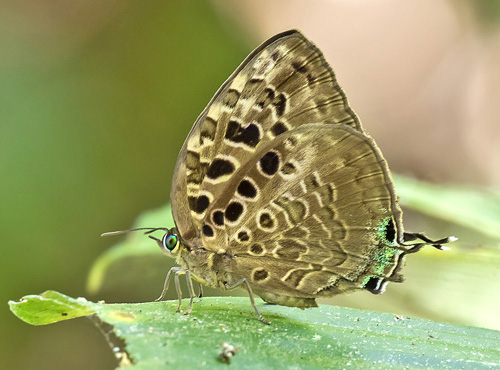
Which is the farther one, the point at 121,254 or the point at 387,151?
the point at 387,151

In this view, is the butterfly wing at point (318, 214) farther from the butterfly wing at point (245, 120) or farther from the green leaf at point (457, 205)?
the green leaf at point (457, 205)

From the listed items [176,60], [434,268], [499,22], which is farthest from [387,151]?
[434,268]

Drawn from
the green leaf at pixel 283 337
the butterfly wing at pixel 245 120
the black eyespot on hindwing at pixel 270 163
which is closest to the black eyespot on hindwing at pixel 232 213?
the butterfly wing at pixel 245 120

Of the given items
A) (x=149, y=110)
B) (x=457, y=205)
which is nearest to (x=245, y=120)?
(x=457, y=205)

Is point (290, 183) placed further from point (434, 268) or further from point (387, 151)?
point (387, 151)

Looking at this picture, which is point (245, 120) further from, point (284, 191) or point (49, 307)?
point (49, 307)
